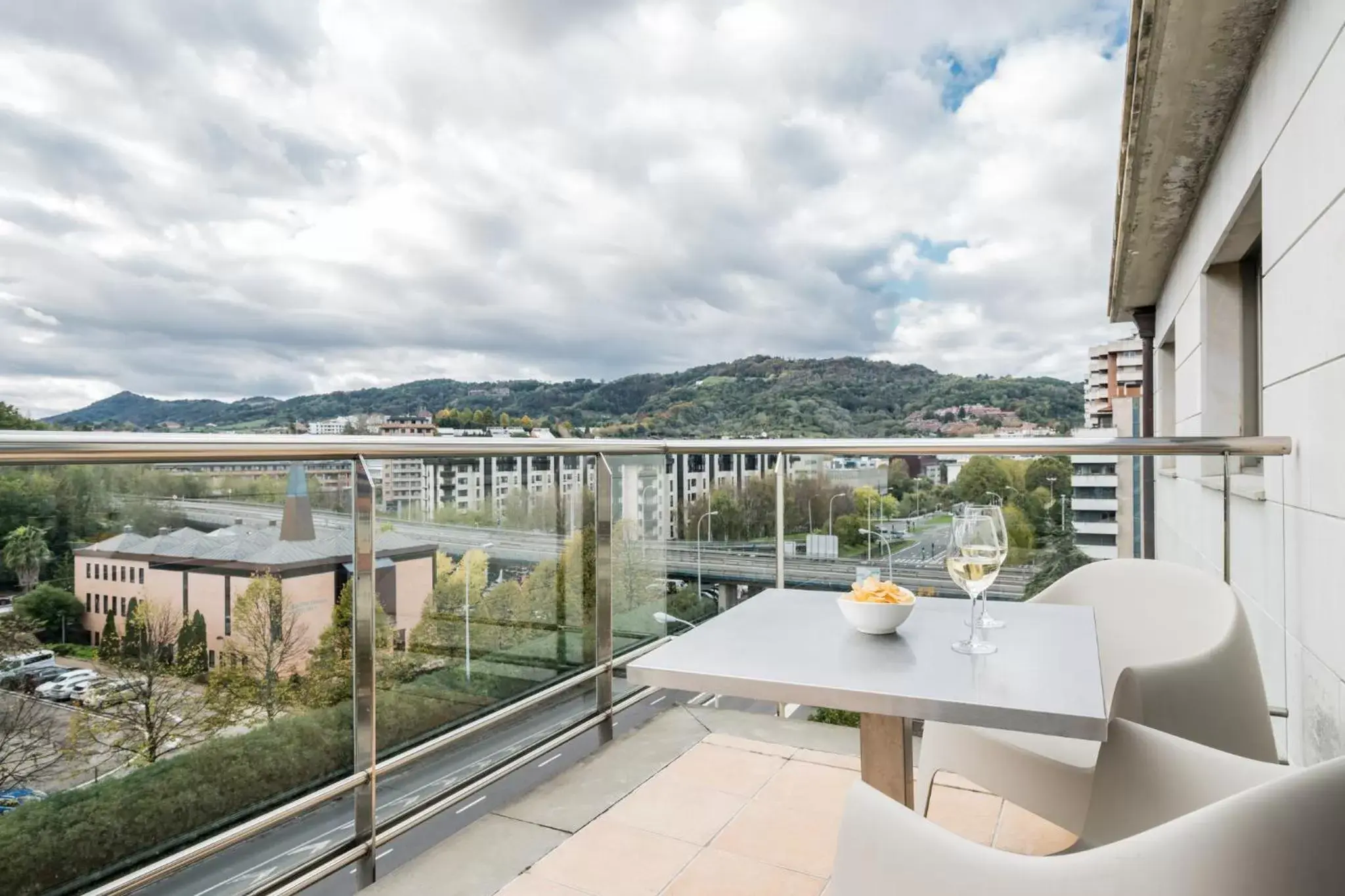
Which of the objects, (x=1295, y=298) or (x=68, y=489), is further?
(x=1295, y=298)

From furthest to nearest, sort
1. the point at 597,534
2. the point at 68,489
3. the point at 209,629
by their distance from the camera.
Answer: the point at 597,534 < the point at 209,629 < the point at 68,489

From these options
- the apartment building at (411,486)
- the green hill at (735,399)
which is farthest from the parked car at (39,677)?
the green hill at (735,399)

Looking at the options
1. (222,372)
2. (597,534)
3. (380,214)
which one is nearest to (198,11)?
(380,214)

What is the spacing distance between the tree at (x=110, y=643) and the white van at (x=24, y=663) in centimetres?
8

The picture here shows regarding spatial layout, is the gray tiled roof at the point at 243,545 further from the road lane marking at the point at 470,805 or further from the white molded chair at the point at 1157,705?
the white molded chair at the point at 1157,705

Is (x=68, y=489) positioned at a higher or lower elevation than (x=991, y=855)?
higher

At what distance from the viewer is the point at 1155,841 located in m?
0.78

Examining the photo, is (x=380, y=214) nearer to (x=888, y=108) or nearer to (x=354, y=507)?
(x=888, y=108)

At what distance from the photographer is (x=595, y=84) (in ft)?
86.6

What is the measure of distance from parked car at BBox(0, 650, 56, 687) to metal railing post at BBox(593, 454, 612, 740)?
197 cm

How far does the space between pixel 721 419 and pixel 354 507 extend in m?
9.69

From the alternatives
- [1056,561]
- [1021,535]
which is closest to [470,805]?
[1021,535]

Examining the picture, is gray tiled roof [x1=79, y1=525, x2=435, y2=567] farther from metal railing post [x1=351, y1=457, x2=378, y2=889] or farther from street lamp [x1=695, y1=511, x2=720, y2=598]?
street lamp [x1=695, y1=511, x2=720, y2=598]

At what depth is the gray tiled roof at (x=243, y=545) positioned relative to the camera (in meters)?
1.58
